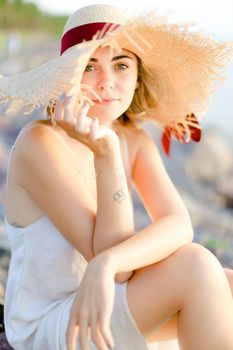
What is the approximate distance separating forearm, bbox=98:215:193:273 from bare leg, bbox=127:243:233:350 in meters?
0.04

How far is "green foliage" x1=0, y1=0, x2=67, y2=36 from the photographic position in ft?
27.6

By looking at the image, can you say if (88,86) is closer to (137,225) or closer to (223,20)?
(137,225)

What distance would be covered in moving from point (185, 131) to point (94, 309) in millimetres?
1140

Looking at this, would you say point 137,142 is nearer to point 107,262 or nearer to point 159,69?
point 159,69

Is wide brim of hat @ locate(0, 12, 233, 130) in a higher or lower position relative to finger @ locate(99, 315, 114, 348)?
higher

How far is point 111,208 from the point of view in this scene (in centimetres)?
186

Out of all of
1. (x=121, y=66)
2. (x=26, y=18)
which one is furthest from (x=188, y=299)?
(x=26, y=18)

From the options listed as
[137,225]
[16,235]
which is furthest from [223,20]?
[16,235]

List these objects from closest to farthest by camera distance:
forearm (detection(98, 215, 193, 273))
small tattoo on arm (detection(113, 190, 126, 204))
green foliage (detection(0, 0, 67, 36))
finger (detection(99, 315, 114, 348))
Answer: finger (detection(99, 315, 114, 348)), forearm (detection(98, 215, 193, 273)), small tattoo on arm (detection(113, 190, 126, 204)), green foliage (detection(0, 0, 67, 36))

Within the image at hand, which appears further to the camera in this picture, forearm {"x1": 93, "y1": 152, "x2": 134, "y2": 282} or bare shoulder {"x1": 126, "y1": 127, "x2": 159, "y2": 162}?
bare shoulder {"x1": 126, "y1": 127, "x2": 159, "y2": 162}

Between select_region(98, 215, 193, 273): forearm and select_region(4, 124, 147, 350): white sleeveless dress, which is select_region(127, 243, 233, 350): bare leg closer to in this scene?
select_region(98, 215, 193, 273): forearm

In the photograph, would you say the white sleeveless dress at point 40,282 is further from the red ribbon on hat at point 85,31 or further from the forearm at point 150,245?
the red ribbon on hat at point 85,31

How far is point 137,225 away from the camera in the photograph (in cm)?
484

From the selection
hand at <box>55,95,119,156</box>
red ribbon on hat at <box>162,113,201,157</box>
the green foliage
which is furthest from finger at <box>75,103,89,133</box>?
the green foliage
